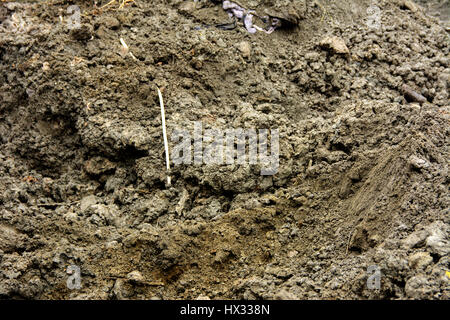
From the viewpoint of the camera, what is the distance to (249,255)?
3711 millimetres

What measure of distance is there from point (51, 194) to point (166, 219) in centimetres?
95

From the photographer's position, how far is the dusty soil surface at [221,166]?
352cm

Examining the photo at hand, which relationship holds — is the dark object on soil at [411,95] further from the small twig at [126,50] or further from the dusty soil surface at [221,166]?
the small twig at [126,50]

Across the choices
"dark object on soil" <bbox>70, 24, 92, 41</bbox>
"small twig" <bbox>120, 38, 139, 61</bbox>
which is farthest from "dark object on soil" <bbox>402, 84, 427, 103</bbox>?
"dark object on soil" <bbox>70, 24, 92, 41</bbox>

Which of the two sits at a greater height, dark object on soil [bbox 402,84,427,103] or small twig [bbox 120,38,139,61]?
small twig [bbox 120,38,139,61]

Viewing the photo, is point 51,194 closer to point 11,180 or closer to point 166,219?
point 11,180

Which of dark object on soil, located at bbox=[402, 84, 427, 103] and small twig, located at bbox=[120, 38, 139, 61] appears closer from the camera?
small twig, located at bbox=[120, 38, 139, 61]

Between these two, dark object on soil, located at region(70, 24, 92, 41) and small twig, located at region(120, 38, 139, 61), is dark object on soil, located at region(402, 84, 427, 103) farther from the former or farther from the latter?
dark object on soil, located at region(70, 24, 92, 41)

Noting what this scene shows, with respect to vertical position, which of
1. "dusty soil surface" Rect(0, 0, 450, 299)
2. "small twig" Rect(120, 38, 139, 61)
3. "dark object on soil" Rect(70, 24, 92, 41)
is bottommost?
"dusty soil surface" Rect(0, 0, 450, 299)

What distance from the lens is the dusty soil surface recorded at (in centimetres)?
352

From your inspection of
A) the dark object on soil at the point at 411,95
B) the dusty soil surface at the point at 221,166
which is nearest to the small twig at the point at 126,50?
the dusty soil surface at the point at 221,166

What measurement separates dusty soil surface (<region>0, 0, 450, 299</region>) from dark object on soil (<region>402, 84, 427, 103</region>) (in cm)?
8

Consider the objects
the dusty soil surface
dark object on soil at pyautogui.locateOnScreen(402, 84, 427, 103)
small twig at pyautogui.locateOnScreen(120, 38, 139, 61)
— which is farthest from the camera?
dark object on soil at pyautogui.locateOnScreen(402, 84, 427, 103)
